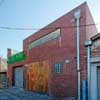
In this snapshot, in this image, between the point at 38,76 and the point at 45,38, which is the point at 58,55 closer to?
the point at 45,38

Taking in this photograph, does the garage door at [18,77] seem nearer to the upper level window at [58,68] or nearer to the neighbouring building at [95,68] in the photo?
the upper level window at [58,68]

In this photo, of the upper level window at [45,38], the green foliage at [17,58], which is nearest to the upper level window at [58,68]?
the upper level window at [45,38]

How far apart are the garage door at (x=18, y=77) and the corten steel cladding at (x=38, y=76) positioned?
3.27 metres

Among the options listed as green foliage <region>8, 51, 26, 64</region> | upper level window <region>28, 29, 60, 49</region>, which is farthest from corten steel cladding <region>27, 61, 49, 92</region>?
green foliage <region>8, 51, 26, 64</region>

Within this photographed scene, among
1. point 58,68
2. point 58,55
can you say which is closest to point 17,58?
point 58,55

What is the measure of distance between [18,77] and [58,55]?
11.1m

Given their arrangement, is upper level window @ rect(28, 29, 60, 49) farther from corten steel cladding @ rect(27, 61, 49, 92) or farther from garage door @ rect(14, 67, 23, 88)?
garage door @ rect(14, 67, 23, 88)

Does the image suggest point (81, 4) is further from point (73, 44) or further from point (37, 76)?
point (37, 76)

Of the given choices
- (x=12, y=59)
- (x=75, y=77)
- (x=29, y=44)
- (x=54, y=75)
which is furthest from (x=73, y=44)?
(x=12, y=59)

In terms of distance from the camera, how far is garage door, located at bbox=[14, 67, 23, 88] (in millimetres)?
23075

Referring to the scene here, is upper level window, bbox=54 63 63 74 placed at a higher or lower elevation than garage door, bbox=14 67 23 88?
higher

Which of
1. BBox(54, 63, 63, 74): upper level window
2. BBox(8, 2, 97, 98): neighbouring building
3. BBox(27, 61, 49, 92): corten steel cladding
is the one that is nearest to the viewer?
BBox(8, 2, 97, 98): neighbouring building

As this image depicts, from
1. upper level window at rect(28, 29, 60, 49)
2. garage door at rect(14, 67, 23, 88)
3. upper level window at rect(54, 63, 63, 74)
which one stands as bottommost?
garage door at rect(14, 67, 23, 88)

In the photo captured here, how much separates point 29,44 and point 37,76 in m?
4.28
